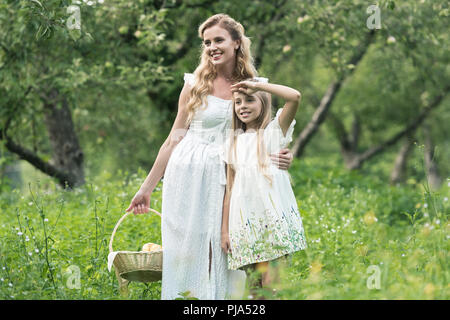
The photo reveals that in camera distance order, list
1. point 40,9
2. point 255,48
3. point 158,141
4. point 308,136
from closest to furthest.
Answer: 1. point 40,9
2. point 255,48
3. point 158,141
4. point 308,136

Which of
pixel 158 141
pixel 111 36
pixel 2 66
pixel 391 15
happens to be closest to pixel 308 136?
pixel 158 141

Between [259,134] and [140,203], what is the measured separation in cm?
97

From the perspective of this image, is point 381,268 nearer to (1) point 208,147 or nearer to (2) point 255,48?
(1) point 208,147

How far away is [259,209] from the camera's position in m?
3.70

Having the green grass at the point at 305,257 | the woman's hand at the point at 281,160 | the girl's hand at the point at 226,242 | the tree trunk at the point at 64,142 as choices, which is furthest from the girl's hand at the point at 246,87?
the tree trunk at the point at 64,142

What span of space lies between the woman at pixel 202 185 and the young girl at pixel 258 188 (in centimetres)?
10

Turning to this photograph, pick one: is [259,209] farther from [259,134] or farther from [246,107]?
[246,107]

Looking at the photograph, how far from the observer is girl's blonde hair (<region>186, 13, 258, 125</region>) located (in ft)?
13.1

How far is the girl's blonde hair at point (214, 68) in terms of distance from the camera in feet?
13.1

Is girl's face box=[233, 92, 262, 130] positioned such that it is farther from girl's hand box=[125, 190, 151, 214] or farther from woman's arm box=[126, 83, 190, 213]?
girl's hand box=[125, 190, 151, 214]

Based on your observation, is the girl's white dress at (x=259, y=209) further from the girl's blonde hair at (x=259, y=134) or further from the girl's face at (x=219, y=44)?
the girl's face at (x=219, y=44)
